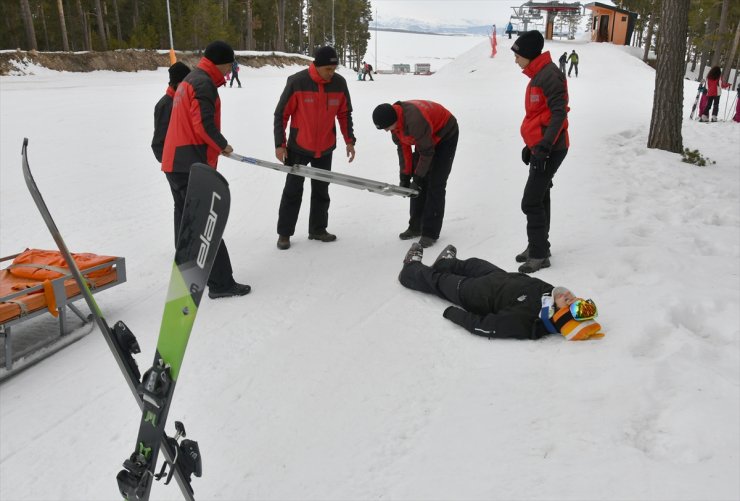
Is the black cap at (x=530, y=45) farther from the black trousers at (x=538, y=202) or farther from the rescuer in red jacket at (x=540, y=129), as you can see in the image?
the black trousers at (x=538, y=202)

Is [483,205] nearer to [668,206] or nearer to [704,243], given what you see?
[668,206]

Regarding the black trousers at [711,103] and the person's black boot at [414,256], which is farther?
the black trousers at [711,103]

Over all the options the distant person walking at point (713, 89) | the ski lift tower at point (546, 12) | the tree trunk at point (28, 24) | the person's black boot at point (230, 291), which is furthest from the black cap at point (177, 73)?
the ski lift tower at point (546, 12)

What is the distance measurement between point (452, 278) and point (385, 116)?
178cm

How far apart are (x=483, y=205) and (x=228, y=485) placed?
217 inches

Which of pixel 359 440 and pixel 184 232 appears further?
pixel 359 440

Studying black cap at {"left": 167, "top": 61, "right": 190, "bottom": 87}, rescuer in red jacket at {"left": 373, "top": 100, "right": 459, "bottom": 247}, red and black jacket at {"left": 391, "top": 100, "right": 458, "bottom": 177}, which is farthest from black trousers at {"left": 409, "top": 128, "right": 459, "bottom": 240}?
black cap at {"left": 167, "top": 61, "right": 190, "bottom": 87}

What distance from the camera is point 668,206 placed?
21.7 feet

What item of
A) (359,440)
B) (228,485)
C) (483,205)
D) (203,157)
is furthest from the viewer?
(483,205)

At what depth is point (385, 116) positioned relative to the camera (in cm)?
519

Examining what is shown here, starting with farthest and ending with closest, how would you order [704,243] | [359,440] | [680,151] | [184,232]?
[680,151]
[704,243]
[359,440]
[184,232]

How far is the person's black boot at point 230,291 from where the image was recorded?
15.8 feet

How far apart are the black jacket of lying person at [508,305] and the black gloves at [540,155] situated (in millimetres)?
993

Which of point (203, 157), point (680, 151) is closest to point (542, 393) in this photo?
point (203, 157)
